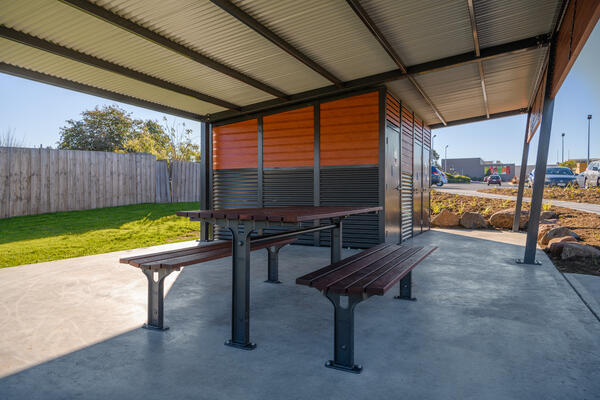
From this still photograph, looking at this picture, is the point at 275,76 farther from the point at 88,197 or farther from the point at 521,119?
the point at 88,197

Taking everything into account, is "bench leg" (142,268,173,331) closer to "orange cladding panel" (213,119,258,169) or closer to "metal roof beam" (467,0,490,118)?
"metal roof beam" (467,0,490,118)

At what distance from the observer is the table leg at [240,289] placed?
2630 millimetres

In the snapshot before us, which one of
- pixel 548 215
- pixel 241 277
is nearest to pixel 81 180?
pixel 241 277

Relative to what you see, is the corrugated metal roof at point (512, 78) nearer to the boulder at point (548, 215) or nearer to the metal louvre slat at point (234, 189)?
the boulder at point (548, 215)

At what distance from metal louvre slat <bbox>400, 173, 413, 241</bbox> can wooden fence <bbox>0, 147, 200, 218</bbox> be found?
949 centimetres

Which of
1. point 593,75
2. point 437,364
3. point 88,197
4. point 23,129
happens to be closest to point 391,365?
point 437,364

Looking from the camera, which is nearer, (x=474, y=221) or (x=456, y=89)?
(x=456, y=89)

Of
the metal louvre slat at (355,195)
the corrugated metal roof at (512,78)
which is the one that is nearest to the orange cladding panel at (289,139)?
the metal louvre slat at (355,195)

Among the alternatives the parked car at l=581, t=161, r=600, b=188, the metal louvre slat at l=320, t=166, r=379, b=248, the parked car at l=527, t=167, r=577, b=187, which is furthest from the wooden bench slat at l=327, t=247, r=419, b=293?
the parked car at l=527, t=167, r=577, b=187

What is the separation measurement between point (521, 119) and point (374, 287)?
10.2 metres

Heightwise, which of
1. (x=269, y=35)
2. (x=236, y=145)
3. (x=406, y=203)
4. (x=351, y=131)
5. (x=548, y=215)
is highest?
(x=269, y=35)

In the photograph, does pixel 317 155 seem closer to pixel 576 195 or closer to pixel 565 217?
pixel 565 217

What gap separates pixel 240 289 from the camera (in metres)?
2.70

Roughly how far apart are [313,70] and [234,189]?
333cm
